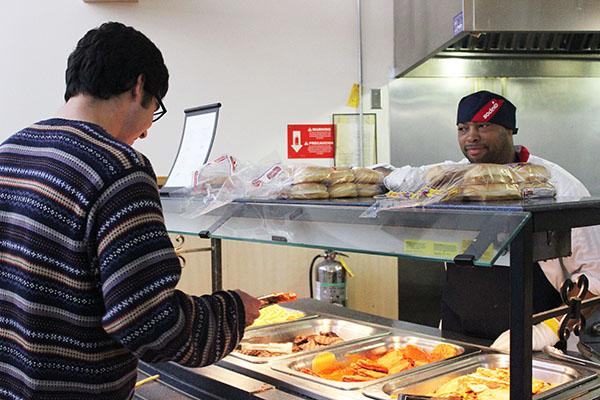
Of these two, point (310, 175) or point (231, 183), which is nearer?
point (310, 175)

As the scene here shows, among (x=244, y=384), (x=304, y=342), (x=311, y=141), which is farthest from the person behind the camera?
(x=311, y=141)

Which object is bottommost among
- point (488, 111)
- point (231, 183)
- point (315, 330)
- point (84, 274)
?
point (315, 330)

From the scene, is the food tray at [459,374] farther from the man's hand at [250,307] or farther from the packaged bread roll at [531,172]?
the packaged bread roll at [531,172]

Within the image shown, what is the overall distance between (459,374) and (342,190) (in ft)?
1.90

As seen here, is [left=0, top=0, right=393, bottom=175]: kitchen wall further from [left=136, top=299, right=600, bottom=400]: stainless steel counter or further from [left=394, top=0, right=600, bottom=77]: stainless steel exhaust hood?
[left=136, top=299, right=600, bottom=400]: stainless steel counter

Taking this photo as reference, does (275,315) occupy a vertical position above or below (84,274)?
below

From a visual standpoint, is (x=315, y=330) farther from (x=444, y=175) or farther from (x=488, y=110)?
(x=488, y=110)

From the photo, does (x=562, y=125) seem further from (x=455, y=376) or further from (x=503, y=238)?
(x=503, y=238)

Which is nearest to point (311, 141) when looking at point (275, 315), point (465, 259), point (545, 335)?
point (275, 315)

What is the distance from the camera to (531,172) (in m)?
1.58

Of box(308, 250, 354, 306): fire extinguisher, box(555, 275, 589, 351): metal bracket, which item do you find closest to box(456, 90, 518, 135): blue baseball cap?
box(308, 250, 354, 306): fire extinguisher

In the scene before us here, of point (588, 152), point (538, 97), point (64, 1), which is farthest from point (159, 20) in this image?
point (588, 152)

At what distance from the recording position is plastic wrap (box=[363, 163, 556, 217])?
146cm

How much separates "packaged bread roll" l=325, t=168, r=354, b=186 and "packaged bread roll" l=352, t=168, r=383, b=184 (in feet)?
0.06
